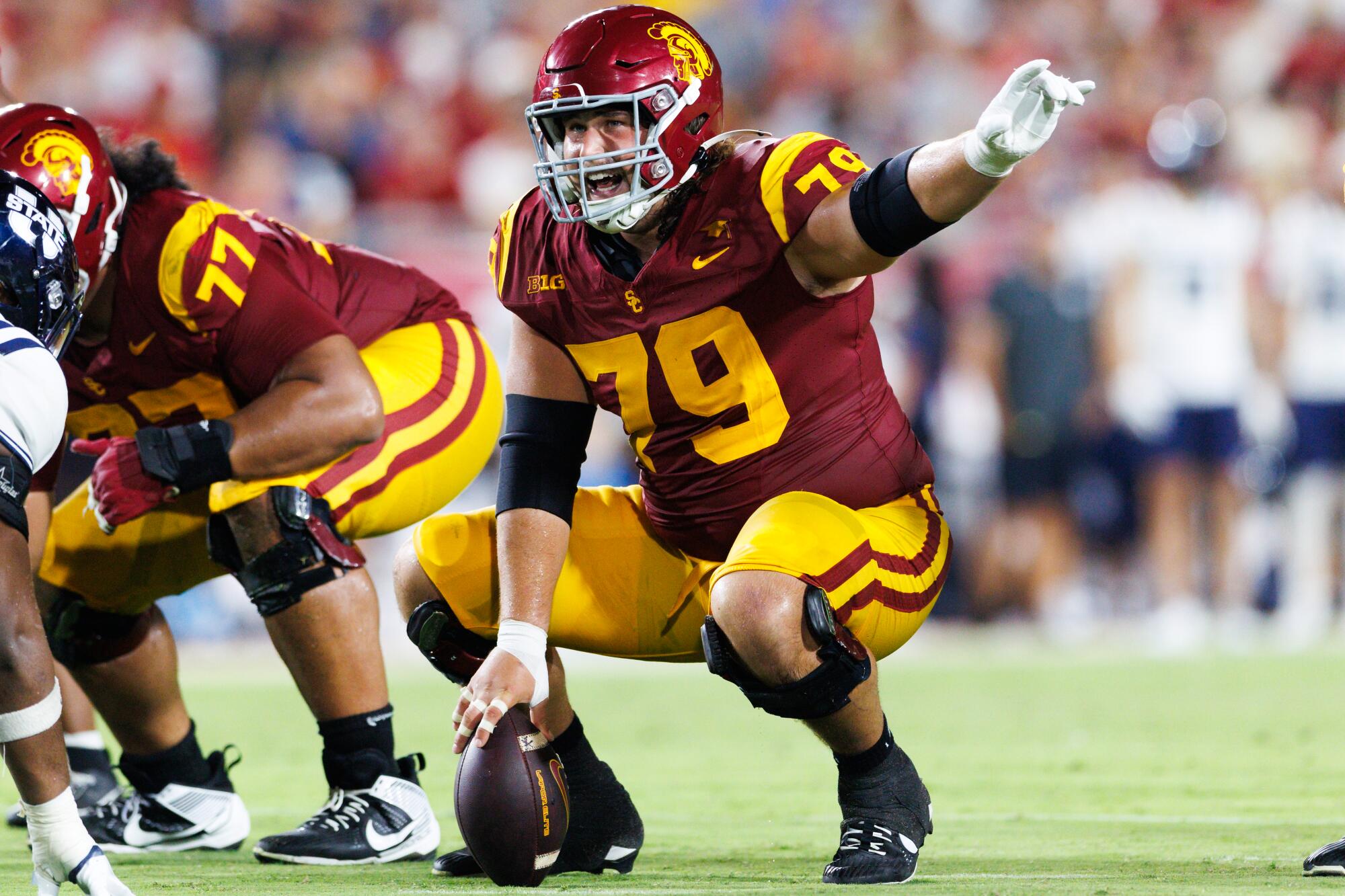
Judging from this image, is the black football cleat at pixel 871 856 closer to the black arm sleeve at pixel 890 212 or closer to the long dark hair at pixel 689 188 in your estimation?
the black arm sleeve at pixel 890 212

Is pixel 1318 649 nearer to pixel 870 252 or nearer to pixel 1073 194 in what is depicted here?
pixel 1073 194

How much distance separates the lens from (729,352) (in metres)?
3.30

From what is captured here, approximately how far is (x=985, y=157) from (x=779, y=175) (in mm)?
498

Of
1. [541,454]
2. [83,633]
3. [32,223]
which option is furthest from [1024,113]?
[83,633]

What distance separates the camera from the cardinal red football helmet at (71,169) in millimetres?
3502

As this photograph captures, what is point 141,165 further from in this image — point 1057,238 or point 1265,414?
point 1265,414

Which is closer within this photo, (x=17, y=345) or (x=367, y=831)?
(x=17, y=345)

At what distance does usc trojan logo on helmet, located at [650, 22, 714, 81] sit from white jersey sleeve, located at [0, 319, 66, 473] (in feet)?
4.12

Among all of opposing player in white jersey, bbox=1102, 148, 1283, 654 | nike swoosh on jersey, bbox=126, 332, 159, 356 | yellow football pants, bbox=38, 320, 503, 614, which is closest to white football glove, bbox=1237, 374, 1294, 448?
opposing player in white jersey, bbox=1102, 148, 1283, 654

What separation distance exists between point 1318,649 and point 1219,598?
1.25 m

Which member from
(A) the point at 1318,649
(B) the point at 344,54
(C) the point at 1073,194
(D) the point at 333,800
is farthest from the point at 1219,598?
(D) the point at 333,800

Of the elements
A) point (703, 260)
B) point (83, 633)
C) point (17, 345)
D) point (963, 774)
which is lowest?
point (963, 774)

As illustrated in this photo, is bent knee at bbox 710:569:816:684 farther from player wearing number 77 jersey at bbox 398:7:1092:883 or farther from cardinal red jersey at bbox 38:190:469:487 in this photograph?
cardinal red jersey at bbox 38:190:469:487

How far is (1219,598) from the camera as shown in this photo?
935cm
